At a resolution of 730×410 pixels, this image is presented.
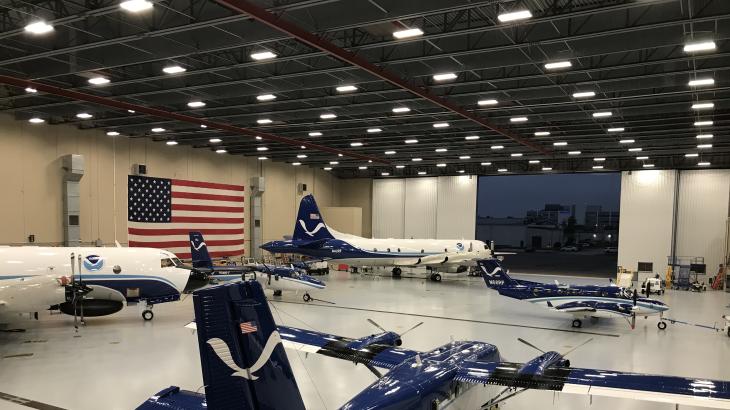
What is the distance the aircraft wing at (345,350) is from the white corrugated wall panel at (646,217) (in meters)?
36.6

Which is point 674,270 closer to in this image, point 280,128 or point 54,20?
point 280,128

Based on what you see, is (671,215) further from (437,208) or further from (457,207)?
(437,208)

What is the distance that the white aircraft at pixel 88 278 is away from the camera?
51.0 feet

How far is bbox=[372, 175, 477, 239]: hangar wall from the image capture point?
4588cm

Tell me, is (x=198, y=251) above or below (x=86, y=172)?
below

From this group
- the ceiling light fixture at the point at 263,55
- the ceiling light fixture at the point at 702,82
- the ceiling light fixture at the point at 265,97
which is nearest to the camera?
the ceiling light fixture at the point at 263,55

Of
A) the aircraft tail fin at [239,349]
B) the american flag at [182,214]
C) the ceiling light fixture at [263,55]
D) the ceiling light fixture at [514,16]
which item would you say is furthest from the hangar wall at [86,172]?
the aircraft tail fin at [239,349]

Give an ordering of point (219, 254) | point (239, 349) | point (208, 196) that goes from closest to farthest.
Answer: point (239, 349), point (208, 196), point (219, 254)

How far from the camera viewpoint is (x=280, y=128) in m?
28.7

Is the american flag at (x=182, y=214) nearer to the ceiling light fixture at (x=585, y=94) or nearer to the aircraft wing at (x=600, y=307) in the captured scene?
the aircraft wing at (x=600, y=307)

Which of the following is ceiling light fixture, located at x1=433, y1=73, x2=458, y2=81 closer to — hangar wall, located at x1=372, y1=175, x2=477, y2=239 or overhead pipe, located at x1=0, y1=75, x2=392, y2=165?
overhead pipe, located at x1=0, y1=75, x2=392, y2=165

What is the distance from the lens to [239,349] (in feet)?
16.8

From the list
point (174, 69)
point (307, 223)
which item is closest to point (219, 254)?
point (307, 223)

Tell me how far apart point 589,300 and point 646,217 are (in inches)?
937
